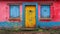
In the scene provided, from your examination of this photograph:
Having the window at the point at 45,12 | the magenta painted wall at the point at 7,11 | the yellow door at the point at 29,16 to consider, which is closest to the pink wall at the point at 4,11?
the magenta painted wall at the point at 7,11

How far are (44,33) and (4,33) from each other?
323cm

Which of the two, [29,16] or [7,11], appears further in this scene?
[29,16]

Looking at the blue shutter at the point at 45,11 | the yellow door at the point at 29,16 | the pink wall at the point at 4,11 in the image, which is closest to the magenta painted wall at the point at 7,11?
the pink wall at the point at 4,11

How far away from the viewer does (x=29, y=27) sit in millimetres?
19438

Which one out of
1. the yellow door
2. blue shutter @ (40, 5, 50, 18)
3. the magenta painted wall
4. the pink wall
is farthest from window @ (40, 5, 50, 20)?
the pink wall

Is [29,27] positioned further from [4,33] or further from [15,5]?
[4,33]

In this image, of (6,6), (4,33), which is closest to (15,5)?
(6,6)

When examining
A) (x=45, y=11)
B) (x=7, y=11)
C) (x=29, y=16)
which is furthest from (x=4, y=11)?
(x=45, y=11)

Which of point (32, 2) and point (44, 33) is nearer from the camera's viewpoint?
point (44, 33)

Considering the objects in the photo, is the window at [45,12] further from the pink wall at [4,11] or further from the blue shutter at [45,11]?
the pink wall at [4,11]

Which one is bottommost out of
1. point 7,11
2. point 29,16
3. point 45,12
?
point 29,16

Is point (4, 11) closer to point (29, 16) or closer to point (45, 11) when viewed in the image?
point (29, 16)

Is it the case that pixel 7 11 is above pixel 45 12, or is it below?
above

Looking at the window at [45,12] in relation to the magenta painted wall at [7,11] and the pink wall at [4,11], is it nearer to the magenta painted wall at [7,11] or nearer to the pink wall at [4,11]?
the magenta painted wall at [7,11]
